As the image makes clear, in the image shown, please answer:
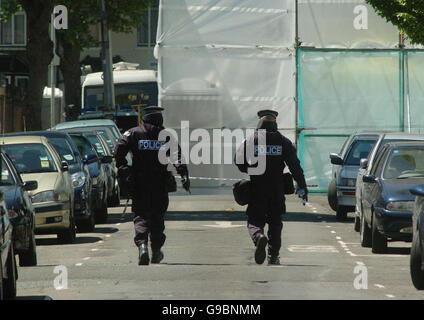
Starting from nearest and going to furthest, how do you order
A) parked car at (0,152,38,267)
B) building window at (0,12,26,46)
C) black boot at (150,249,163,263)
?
parked car at (0,152,38,267) < black boot at (150,249,163,263) < building window at (0,12,26,46)

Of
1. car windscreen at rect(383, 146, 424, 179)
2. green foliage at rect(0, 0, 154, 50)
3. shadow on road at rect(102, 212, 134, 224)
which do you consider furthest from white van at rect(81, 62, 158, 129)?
car windscreen at rect(383, 146, 424, 179)

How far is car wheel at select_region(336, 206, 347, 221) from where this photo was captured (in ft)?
77.6

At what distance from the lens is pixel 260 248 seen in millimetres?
14664

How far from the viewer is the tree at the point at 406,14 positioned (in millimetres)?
26109

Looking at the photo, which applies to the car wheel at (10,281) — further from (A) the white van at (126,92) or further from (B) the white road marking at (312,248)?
(A) the white van at (126,92)

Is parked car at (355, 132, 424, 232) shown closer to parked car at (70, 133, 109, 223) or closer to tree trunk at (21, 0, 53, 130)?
parked car at (70, 133, 109, 223)

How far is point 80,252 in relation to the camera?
17375 mm

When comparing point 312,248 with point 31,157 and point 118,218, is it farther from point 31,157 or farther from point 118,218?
point 118,218

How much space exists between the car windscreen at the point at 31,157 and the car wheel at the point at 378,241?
16.8 ft

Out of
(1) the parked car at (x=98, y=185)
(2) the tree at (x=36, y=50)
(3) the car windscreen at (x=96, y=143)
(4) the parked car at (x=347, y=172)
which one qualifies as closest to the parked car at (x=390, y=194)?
(4) the parked car at (x=347, y=172)

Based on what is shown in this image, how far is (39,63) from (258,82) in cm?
779
